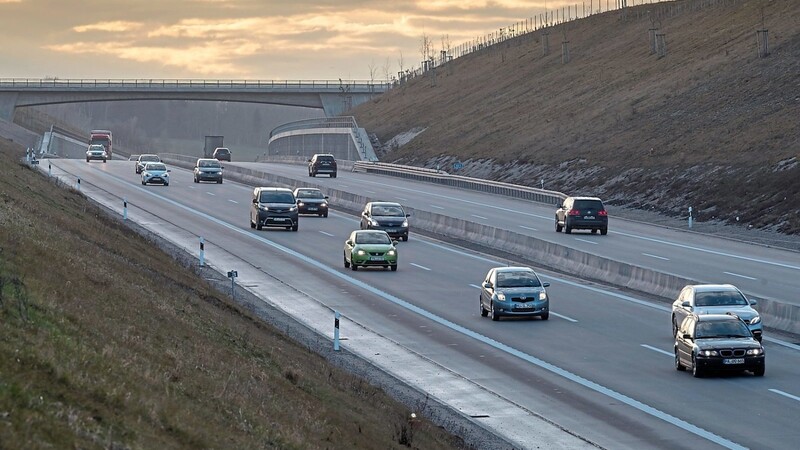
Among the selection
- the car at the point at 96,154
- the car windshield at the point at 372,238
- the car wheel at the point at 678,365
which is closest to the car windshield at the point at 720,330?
the car wheel at the point at 678,365

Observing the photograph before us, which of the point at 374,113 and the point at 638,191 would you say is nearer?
the point at 638,191

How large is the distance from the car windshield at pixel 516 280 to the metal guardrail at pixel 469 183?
38535 millimetres

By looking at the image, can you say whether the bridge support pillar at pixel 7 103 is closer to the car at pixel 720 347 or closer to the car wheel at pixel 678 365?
the car wheel at pixel 678 365

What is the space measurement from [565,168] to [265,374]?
73270 millimetres

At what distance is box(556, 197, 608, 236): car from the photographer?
57.2m

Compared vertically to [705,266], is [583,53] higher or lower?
higher

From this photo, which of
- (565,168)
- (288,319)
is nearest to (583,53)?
(565,168)

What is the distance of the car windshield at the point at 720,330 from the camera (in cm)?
2500

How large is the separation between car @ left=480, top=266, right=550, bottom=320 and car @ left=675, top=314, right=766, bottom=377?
7.85 metres

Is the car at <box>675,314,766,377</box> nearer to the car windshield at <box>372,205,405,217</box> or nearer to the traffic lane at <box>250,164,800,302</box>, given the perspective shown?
the traffic lane at <box>250,164,800,302</box>

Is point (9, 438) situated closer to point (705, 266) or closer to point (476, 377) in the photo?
point (476, 377)

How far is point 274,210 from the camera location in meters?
57.0

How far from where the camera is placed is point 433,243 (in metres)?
53.8

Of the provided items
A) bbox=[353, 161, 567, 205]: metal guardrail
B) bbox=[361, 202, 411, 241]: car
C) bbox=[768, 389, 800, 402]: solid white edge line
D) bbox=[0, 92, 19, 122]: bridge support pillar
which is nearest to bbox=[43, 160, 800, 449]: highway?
bbox=[768, 389, 800, 402]: solid white edge line
